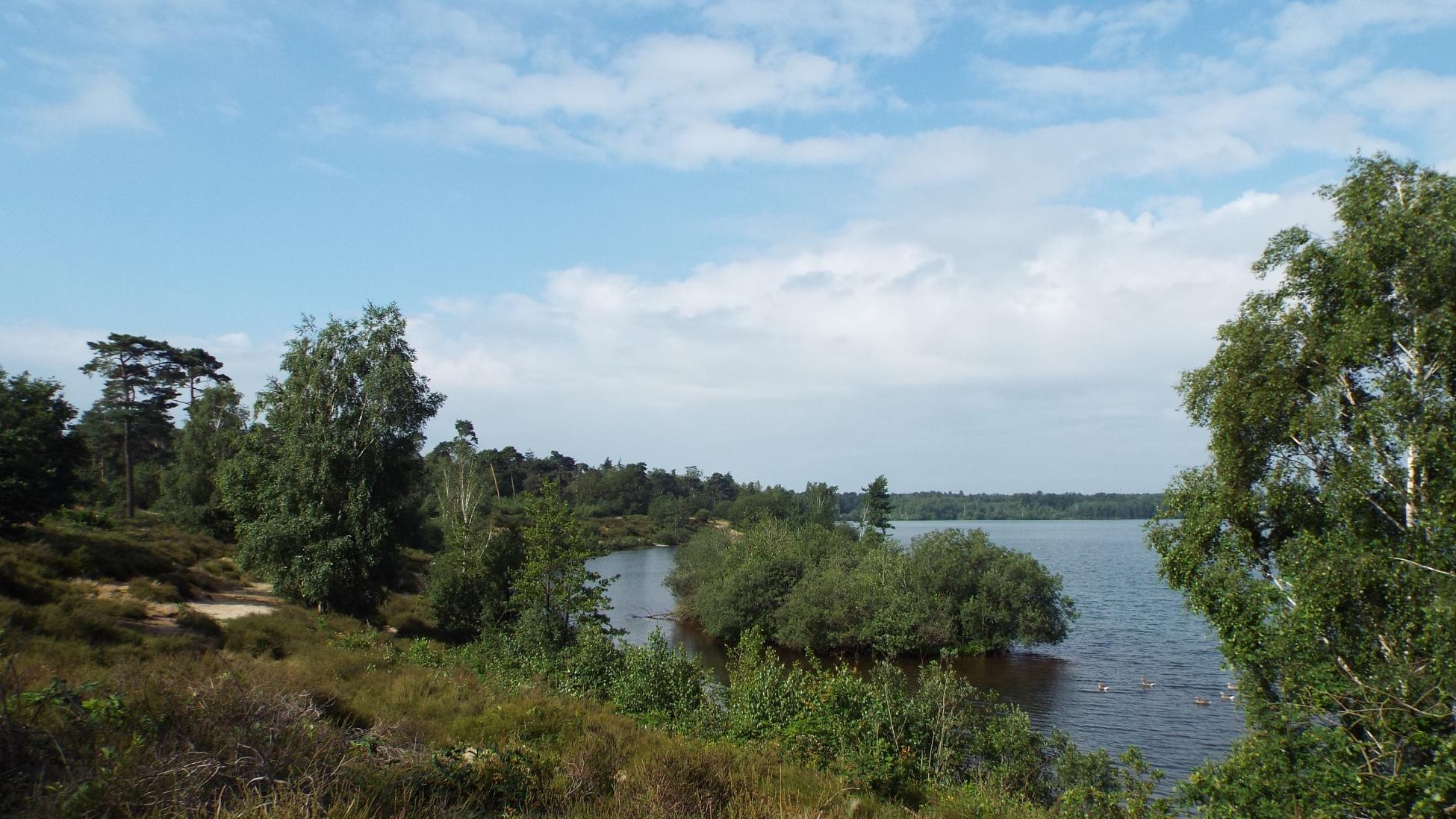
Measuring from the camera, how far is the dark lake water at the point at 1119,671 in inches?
966

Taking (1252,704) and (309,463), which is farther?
(309,463)

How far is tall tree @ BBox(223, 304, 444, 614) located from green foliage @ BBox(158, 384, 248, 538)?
17148 millimetres

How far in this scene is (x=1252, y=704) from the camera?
14.0 m

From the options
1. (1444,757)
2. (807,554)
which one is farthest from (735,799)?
(807,554)

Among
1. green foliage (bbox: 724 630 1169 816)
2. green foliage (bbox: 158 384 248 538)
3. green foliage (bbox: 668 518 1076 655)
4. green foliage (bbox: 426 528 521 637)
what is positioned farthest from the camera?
green foliage (bbox: 158 384 248 538)

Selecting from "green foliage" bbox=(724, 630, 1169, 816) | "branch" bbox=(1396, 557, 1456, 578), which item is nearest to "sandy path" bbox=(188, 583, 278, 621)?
"green foliage" bbox=(724, 630, 1169, 816)

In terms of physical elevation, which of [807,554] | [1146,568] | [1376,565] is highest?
[1376,565]

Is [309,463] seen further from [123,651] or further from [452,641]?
[123,651]

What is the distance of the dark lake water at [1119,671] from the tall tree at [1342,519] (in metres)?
2.87

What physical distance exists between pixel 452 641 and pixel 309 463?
9010 millimetres

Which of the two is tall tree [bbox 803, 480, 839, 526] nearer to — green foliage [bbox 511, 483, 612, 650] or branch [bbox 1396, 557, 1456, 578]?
green foliage [bbox 511, 483, 612, 650]

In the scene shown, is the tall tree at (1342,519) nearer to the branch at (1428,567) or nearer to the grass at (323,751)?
the branch at (1428,567)

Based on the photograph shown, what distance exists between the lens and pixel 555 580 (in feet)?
93.9

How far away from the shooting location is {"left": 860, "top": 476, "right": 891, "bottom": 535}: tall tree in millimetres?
70812
